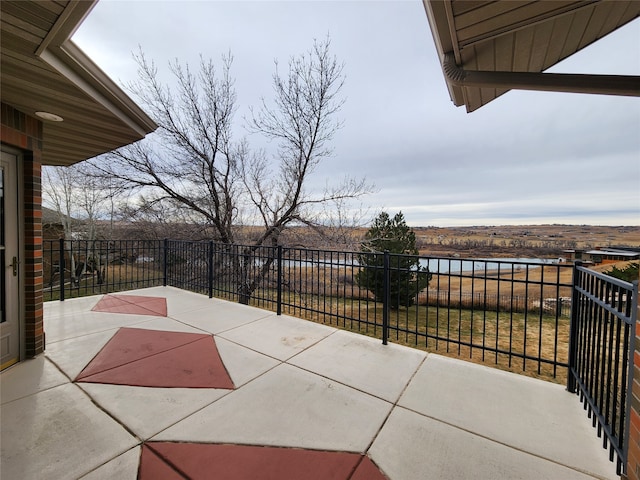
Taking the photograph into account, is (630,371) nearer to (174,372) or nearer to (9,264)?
(174,372)

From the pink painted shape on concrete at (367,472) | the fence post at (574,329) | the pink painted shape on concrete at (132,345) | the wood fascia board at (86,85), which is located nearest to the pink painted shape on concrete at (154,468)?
the pink painted shape on concrete at (367,472)

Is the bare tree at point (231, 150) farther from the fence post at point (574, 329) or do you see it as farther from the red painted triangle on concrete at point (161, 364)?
the fence post at point (574, 329)

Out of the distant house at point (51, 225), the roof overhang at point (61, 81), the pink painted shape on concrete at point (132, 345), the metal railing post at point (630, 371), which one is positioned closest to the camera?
the metal railing post at point (630, 371)

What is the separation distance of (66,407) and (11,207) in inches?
82.9

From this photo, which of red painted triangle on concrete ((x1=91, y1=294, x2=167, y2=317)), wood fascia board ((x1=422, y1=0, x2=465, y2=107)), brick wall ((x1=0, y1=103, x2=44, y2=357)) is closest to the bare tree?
red painted triangle on concrete ((x1=91, y1=294, x2=167, y2=317))

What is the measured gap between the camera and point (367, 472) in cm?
160

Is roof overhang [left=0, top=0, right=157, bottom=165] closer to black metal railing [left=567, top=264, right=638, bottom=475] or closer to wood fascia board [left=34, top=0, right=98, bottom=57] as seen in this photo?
wood fascia board [left=34, top=0, right=98, bottom=57]

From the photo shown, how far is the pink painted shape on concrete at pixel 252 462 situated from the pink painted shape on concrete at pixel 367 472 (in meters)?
0.04

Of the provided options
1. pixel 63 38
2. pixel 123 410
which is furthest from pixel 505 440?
pixel 63 38

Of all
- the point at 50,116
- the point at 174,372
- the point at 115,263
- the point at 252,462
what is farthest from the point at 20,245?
the point at 115,263

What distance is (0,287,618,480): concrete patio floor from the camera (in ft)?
5.44

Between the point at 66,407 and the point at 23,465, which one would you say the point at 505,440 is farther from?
the point at 66,407

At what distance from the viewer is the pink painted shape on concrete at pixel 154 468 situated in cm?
154

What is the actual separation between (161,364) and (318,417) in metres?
1.83
